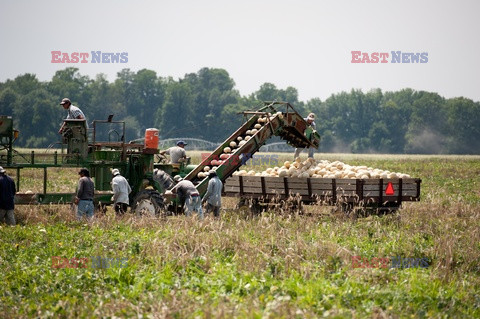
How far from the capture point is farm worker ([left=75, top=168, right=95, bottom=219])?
17281 millimetres

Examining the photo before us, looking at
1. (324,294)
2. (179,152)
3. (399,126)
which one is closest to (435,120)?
(399,126)

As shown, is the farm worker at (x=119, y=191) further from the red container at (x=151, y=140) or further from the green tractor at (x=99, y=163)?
the red container at (x=151, y=140)

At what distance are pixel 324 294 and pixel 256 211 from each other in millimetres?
9768

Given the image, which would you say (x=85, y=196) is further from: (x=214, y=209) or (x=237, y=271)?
(x=237, y=271)

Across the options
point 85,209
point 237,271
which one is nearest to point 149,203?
point 85,209

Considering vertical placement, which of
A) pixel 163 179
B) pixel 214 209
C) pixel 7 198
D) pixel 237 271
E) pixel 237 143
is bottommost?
pixel 237 271

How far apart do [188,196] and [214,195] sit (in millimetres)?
647

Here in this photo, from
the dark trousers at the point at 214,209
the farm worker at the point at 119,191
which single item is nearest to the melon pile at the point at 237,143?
the dark trousers at the point at 214,209

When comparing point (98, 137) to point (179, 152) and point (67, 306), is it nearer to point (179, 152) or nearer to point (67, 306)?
point (179, 152)

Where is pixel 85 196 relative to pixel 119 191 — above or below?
below

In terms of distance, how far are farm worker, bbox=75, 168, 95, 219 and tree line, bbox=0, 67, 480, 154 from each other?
94510mm

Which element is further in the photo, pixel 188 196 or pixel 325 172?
pixel 325 172

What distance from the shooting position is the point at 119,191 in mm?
17641

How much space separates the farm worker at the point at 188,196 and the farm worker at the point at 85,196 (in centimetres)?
200
